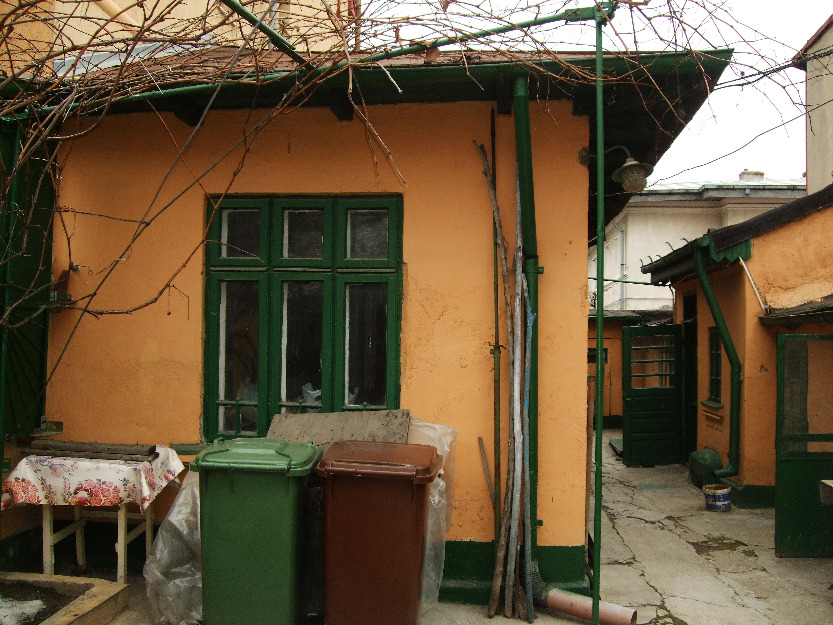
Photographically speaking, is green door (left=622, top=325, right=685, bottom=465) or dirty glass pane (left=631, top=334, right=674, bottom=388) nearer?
green door (left=622, top=325, right=685, bottom=465)

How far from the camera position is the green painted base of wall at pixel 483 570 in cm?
395

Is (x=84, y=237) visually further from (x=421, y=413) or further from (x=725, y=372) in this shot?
(x=725, y=372)

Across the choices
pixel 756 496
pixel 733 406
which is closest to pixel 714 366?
pixel 733 406

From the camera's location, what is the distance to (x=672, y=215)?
52.2 feet

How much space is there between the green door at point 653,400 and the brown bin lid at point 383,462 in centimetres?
629

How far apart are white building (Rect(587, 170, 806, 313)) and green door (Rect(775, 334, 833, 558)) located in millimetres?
9636

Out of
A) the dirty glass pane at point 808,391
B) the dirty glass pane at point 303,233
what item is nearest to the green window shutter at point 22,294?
the dirty glass pane at point 303,233

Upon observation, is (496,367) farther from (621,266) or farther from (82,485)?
(621,266)

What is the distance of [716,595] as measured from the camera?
4.25 m

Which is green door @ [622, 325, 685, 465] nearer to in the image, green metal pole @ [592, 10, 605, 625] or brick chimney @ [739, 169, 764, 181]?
green metal pole @ [592, 10, 605, 625]

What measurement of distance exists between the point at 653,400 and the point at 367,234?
21.1 feet

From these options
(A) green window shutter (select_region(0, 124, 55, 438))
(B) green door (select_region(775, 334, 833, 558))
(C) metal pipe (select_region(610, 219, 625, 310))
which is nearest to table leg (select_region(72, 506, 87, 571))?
(A) green window shutter (select_region(0, 124, 55, 438))

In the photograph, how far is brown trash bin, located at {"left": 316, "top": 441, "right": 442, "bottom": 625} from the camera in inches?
123

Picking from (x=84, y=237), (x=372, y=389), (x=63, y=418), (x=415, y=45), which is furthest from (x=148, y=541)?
(x=415, y=45)
